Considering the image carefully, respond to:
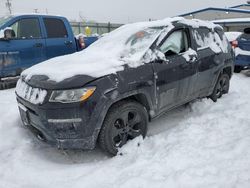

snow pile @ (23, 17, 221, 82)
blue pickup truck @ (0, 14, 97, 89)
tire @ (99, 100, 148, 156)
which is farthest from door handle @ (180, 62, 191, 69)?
blue pickup truck @ (0, 14, 97, 89)

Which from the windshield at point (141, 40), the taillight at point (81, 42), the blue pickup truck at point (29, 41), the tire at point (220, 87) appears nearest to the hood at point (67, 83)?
the windshield at point (141, 40)

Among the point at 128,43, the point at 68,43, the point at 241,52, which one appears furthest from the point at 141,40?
the point at 241,52

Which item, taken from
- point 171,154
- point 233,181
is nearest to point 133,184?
point 171,154

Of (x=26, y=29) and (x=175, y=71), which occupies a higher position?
(x=26, y=29)

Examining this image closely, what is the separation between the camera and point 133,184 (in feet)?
9.82

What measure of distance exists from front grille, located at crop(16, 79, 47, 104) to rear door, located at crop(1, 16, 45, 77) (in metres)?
3.32

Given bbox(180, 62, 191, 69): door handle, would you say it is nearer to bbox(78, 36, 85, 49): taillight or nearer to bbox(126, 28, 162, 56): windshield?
bbox(126, 28, 162, 56): windshield

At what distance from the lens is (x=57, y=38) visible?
25.4 ft

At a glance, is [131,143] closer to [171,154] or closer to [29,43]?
[171,154]

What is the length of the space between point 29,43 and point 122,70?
442cm

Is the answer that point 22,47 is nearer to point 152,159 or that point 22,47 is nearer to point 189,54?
point 189,54

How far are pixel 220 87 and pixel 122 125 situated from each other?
2999mm

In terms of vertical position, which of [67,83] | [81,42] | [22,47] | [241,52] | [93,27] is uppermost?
[67,83]

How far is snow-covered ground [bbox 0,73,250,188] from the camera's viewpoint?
121 inches
